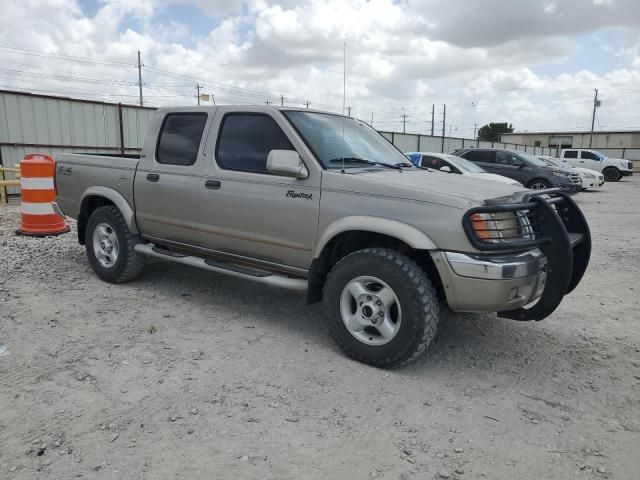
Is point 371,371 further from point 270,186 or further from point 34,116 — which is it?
point 34,116

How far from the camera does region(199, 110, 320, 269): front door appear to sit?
155 inches

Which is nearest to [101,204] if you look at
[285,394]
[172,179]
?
[172,179]

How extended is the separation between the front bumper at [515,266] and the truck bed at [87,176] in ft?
11.2

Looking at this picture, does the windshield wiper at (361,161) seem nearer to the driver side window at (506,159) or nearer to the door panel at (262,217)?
the door panel at (262,217)

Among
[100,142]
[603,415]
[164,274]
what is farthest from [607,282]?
[100,142]

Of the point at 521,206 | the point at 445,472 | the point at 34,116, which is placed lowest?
the point at 445,472

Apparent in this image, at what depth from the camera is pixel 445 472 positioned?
250cm

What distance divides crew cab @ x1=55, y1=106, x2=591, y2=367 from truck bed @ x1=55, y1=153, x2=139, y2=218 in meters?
0.03

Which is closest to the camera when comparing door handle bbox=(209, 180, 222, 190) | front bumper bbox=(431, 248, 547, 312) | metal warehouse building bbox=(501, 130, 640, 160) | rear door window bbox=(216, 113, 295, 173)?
front bumper bbox=(431, 248, 547, 312)

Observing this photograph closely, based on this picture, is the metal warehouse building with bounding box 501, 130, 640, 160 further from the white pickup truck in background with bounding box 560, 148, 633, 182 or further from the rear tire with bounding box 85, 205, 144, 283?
the rear tire with bounding box 85, 205, 144, 283

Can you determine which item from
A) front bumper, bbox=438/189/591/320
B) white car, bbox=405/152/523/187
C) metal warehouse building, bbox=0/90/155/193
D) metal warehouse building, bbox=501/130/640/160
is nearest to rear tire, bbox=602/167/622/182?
white car, bbox=405/152/523/187

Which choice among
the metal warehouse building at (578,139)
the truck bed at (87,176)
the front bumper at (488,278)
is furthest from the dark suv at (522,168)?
the metal warehouse building at (578,139)

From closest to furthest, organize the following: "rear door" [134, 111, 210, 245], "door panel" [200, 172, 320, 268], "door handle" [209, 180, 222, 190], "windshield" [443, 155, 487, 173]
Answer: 1. "door panel" [200, 172, 320, 268]
2. "door handle" [209, 180, 222, 190]
3. "rear door" [134, 111, 210, 245]
4. "windshield" [443, 155, 487, 173]

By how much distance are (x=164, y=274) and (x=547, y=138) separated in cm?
7121
